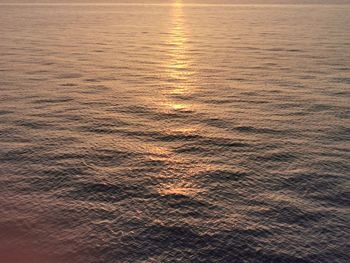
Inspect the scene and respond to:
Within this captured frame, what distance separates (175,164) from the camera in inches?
629

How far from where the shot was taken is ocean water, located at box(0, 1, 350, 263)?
11445mm

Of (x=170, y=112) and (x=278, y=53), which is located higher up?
(x=170, y=112)

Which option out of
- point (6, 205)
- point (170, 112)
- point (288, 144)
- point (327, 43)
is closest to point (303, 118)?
point (288, 144)

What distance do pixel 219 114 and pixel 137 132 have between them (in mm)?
4551

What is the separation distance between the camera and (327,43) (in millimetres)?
47562

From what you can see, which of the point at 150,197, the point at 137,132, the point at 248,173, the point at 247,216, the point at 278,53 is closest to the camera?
the point at 247,216

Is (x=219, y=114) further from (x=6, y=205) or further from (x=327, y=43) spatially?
(x=327, y=43)

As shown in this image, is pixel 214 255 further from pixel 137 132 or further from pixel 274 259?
pixel 137 132

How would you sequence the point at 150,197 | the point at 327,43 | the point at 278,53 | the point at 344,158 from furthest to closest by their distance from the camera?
the point at 327,43
the point at 278,53
the point at 344,158
the point at 150,197

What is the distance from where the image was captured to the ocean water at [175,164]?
11445mm

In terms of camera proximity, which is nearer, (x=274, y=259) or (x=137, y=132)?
(x=274, y=259)

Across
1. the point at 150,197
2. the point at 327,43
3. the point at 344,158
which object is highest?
the point at 150,197

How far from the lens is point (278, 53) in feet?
137

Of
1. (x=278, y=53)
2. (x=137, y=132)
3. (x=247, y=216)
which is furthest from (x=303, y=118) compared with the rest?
(x=278, y=53)
